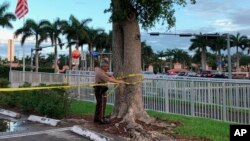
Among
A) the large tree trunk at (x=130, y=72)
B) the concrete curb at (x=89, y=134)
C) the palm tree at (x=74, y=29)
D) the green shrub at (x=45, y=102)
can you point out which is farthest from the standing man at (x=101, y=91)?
the palm tree at (x=74, y=29)

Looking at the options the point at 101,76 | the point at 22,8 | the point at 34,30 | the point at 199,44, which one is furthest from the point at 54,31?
the point at 101,76

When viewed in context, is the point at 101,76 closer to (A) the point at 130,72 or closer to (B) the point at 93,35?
(A) the point at 130,72

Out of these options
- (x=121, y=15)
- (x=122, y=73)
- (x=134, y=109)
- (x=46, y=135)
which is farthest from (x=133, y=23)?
(x=46, y=135)

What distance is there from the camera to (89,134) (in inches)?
402

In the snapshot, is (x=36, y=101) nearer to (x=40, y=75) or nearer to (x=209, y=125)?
(x=209, y=125)

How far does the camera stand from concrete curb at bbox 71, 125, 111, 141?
978 centimetres

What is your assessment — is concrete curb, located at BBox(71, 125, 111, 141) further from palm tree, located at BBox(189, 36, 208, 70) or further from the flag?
palm tree, located at BBox(189, 36, 208, 70)

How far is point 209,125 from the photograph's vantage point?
11992 millimetres

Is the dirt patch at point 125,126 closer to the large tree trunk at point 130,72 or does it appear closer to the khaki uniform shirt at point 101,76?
the large tree trunk at point 130,72

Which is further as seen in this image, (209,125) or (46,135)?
(209,125)

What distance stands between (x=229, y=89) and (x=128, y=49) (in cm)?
351

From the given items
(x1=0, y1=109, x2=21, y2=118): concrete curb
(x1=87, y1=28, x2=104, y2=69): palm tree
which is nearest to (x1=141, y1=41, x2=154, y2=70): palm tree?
(x1=87, y1=28, x2=104, y2=69): palm tree

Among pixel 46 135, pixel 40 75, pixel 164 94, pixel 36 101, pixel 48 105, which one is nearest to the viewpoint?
pixel 46 135

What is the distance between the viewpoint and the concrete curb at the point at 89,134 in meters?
9.78
